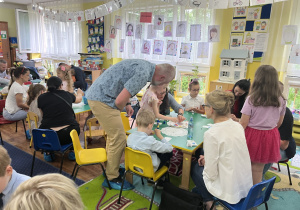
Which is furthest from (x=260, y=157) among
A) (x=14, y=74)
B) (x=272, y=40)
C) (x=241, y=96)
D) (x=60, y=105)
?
(x=14, y=74)

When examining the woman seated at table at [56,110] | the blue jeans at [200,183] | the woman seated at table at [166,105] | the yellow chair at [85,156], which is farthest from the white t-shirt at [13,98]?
the blue jeans at [200,183]

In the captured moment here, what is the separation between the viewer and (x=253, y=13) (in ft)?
13.5

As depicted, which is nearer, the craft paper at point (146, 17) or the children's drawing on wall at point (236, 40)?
the children's drawing on wall at point (236, 40)

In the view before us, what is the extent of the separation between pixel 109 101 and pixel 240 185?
1.45 meters

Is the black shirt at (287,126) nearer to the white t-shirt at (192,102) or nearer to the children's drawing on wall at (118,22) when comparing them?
the white t-shirt at (192,102)

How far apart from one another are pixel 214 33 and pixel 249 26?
634 millimetres

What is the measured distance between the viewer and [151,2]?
17.7ft

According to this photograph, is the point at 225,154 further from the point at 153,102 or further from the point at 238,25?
the point at 238,25

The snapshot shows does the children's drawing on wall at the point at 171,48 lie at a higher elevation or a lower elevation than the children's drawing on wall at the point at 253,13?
lower

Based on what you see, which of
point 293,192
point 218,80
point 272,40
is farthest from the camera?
point 218,80

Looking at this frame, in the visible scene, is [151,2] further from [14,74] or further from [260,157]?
[260,157]

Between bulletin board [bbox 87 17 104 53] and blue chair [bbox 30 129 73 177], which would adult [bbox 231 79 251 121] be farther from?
bulletin board [bbox 87 17 104 53]

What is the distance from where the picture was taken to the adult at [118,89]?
2.21 meters

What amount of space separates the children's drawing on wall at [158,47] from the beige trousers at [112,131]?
10.8 feet
